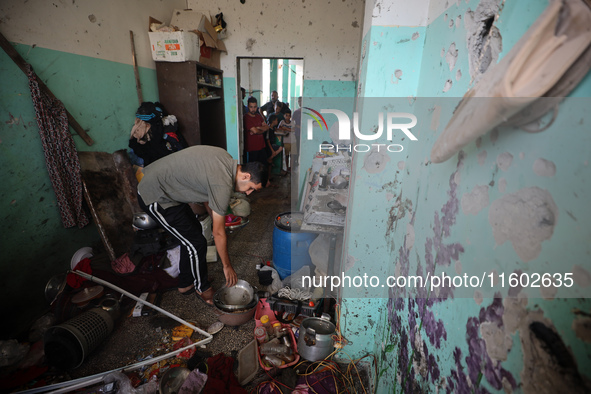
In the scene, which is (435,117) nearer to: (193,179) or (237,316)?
(193,179)

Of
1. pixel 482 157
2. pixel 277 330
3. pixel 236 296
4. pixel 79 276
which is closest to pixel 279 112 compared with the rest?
pixel 236 296

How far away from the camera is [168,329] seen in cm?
206

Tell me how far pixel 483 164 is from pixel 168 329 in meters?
2.30

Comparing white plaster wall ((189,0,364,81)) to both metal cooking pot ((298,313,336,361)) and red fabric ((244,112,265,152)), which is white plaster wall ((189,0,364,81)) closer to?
red fabric ((244,112,265,152))

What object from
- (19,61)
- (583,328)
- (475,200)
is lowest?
(583,328)

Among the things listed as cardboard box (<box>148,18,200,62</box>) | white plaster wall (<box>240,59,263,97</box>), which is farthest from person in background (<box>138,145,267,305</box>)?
white plaster wall (<box>240,59,263,97</box>)

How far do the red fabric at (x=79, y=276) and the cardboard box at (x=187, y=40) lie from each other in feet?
9.16

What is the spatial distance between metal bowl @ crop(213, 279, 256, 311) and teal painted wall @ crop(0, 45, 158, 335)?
1.46m

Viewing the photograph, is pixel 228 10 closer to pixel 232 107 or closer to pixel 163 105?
pixel 232 107

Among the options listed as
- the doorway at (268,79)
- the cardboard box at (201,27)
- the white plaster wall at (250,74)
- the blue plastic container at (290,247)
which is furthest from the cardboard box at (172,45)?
the white plaster wall at (250,74)

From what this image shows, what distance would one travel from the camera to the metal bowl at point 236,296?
2088 millimetres

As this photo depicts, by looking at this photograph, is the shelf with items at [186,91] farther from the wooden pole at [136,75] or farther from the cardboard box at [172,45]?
the wooden pole at [136,75]

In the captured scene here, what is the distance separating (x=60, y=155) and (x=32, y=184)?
315 mm

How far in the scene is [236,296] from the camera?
224cm
